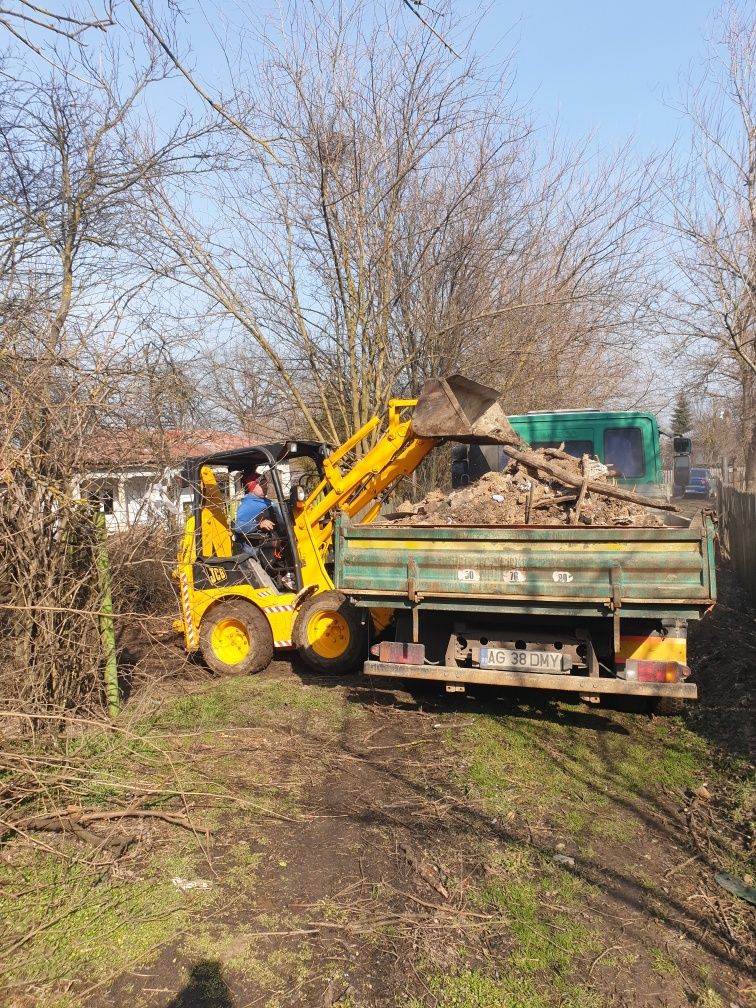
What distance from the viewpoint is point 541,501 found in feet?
20.8

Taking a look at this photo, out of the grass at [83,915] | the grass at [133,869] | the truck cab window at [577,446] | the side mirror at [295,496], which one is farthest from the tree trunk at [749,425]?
the grass at [83,915]

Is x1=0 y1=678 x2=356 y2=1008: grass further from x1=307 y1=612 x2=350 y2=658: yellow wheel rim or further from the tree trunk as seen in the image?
the tree trunk

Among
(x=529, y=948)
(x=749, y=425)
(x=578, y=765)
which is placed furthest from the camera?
(x=749, y=425)

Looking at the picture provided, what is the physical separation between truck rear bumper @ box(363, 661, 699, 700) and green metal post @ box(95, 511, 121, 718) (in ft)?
6.14

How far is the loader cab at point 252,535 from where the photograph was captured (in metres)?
7.61

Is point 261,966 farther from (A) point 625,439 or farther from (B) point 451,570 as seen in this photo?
(A) point 625,439

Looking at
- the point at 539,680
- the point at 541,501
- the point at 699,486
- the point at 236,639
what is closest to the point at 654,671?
the point at 539,680

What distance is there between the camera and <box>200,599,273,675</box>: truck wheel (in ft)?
24.8

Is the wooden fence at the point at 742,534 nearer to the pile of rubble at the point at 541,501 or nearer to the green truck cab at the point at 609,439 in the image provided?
the green truck cab at the point at 609,439

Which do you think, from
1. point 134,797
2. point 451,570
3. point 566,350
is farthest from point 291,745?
point 566,350

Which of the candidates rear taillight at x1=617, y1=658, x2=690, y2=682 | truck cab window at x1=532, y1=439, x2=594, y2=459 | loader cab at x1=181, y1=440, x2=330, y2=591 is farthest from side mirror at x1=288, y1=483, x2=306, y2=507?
rear taillight at x1=617, y1=658, x2=690, y2=682

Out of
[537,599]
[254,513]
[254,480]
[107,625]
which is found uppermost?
[254,480]

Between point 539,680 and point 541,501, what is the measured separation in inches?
64.9

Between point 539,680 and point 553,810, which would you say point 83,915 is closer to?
point 553,810
